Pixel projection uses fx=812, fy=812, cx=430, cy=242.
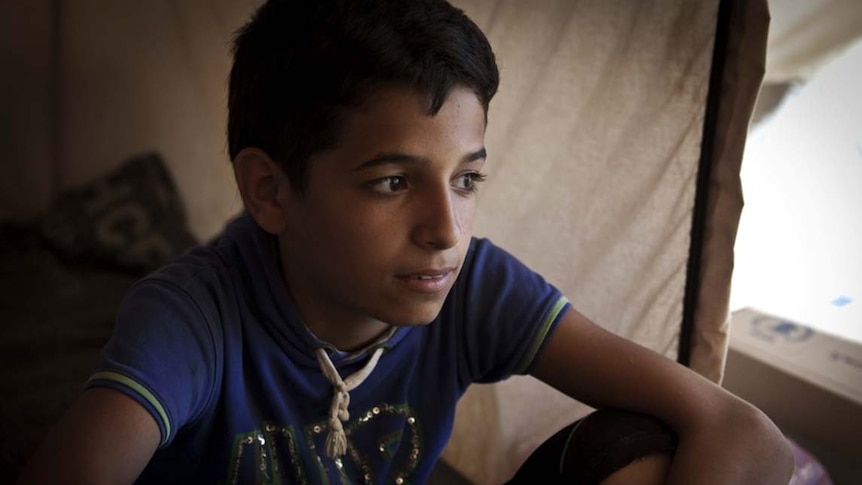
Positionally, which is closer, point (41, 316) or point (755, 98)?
point (755, 98)

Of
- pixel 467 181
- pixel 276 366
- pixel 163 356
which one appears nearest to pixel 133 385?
pixel 163 356

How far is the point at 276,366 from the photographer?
962mm

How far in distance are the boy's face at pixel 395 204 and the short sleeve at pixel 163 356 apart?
15 centimetres

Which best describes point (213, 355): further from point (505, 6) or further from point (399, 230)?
point (505, 6)

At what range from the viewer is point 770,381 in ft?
4.63

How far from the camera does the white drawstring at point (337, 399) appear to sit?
37.7 inches

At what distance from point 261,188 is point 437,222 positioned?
242mm

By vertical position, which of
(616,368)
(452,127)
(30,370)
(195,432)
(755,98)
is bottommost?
(30,370)

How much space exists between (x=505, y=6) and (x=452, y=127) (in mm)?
609

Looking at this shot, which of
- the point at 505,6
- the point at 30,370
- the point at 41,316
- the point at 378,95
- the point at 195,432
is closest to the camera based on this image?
the point at 378,95

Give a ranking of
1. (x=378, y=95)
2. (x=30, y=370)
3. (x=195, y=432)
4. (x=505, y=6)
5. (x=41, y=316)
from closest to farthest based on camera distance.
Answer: (x=378, y=95) → (x=195, y=432) → (x=505, y=6) → (x=30, y=370) → (x=41, y=316)

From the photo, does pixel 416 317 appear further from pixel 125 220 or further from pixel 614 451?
pixel 125 220

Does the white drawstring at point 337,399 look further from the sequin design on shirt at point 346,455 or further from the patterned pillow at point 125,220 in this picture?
the patterned pillow at point 125,220

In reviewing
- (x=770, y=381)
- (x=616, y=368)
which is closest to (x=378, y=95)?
(x=616, y=368)
